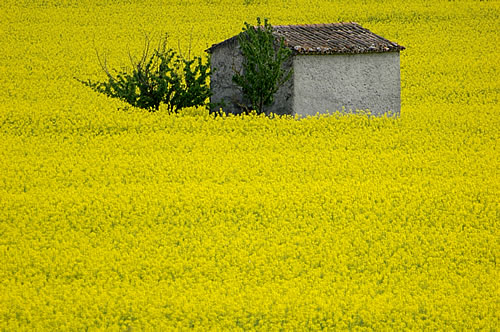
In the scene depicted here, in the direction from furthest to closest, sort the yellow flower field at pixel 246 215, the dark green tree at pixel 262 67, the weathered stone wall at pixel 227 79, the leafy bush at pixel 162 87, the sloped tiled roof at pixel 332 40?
the weathered stone wall at pixel 227 79 < the leafy bush at pixel 162 87 < the sloped tiled roof at pixel 332 40 < the dark green tree at pixel 262 67 < the yellow flower field at pixel 246 215

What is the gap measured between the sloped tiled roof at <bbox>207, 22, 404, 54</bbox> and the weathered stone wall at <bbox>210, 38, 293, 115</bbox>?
207mm

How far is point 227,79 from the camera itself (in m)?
19.9

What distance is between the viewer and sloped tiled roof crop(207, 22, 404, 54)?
18.5 m

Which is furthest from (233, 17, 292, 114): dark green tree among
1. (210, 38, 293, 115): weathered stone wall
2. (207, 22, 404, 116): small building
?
(210, 38, 293, 115): weathered stone wall

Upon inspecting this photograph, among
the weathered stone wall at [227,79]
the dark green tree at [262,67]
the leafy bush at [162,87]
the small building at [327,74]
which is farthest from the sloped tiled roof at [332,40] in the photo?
the leafy bush at [162,87]

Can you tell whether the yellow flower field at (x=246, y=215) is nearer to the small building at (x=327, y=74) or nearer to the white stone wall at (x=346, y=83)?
the white stone wall at (x=346, y=83)

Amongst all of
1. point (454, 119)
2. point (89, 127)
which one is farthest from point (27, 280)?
point (454, 119)

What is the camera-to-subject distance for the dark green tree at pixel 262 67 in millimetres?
18125

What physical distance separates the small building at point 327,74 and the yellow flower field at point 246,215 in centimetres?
67

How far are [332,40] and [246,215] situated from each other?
9.22 m

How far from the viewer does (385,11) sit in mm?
32344

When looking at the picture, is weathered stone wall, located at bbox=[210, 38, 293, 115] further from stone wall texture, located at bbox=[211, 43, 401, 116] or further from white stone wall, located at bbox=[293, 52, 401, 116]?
white stone wall, located at bbox=[293, 52, 401, 116]

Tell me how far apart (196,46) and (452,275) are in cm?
1917

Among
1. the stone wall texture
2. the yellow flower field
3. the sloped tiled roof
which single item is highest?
the sloped tiled roof
